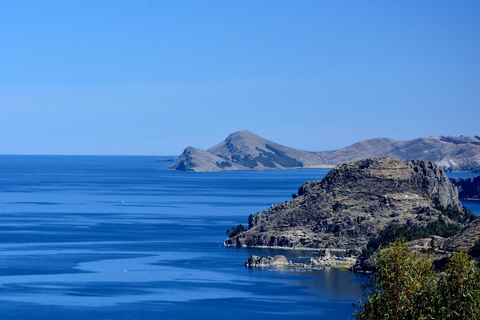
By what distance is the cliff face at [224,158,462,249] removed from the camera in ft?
554

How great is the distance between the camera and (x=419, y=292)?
169ft

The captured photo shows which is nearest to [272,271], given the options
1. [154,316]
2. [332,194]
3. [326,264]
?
[326,264]

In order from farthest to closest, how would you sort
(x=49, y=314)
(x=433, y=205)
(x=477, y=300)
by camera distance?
(x=433, y=205), (x=49, y=314), (x=477, y=300)

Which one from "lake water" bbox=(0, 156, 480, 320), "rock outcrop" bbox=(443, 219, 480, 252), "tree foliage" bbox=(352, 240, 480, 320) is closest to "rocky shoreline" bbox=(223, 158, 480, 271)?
"lake water" bbox=(0, 156, 480, 320)

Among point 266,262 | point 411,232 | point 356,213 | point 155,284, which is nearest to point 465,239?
point 411,232

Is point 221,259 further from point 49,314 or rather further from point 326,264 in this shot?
point 49,314

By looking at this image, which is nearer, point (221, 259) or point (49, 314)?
point (49, 314)

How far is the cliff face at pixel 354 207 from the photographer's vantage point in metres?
169

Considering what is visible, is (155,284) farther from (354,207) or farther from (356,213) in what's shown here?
(354,207)

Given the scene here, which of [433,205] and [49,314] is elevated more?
[433,205]

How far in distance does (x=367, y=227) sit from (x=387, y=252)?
380 ft

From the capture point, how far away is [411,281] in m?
51.8

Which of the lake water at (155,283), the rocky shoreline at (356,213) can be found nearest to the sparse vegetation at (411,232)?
the rocky shoreline at (356,213)

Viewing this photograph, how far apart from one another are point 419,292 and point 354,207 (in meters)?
128
